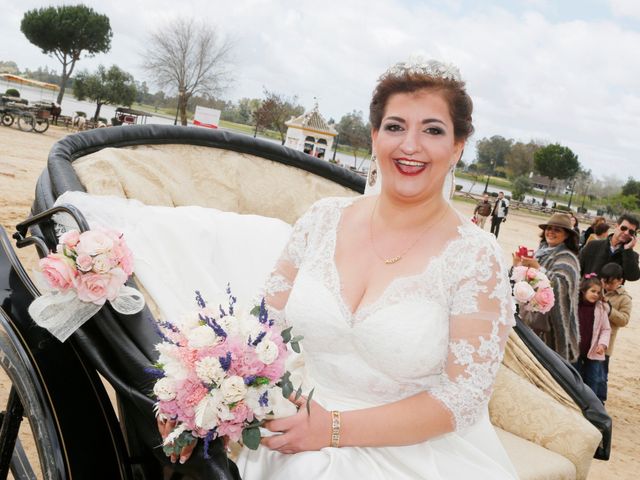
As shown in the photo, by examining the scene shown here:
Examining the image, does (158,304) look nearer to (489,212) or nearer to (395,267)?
(395,267)

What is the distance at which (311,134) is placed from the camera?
2666cm

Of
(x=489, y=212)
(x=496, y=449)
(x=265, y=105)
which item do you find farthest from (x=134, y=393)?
(x=265, y=105)

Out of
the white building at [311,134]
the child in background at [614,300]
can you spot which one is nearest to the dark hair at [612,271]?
the child in background at [614,300]

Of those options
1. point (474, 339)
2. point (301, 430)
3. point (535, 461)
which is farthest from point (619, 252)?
point (301, 430)

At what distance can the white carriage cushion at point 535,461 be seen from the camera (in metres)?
2.31

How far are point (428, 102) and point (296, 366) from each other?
1.02m

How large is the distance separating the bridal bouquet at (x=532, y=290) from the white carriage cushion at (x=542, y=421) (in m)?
0.91

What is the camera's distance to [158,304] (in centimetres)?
235

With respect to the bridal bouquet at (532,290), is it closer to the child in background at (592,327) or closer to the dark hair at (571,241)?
the dark hair at (571,241)

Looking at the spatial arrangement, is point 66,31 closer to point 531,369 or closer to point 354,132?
point 354,132

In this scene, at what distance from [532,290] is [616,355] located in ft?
17.6

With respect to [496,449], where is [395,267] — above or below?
above

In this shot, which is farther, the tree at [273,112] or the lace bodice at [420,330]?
the tree at [273,112]

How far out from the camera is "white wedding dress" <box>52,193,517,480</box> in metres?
1.69
